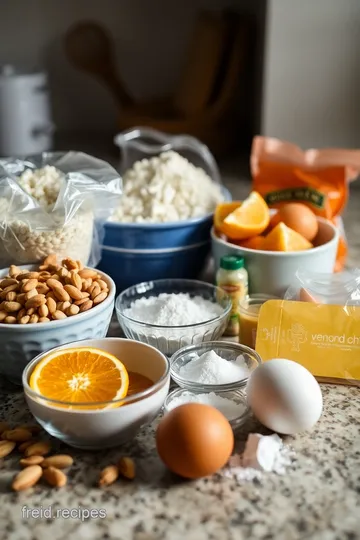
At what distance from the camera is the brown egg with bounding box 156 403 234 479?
2.20 ft

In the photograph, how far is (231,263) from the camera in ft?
3.26

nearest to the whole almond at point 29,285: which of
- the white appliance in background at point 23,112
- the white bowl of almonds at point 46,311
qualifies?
the white bowl of almonds at point 46,311

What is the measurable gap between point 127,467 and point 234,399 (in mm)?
170


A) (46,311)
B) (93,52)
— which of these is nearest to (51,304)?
(46,311)

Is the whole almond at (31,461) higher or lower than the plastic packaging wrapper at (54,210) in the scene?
lower

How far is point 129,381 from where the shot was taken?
0.81 m

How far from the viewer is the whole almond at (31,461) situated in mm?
708

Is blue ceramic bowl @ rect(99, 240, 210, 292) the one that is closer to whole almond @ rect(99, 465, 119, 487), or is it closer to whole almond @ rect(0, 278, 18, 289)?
whole almond @ rect(0, 278, 18, 289)

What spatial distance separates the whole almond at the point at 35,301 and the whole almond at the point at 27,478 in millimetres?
207

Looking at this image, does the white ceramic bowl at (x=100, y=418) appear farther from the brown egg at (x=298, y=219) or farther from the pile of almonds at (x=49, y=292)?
the brown egg at (x=298, y=219)

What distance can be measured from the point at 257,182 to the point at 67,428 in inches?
26.3

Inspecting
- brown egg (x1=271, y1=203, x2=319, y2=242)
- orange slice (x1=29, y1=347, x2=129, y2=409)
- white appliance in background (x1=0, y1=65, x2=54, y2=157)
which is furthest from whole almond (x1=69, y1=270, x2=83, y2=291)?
white appliance in background (x1=0, y1=65, x2=54, y2=157)

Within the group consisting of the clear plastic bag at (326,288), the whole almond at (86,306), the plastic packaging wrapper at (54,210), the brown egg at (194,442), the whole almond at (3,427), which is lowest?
the whole almond at (3,427)

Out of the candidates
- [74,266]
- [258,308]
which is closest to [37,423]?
[74,266]
